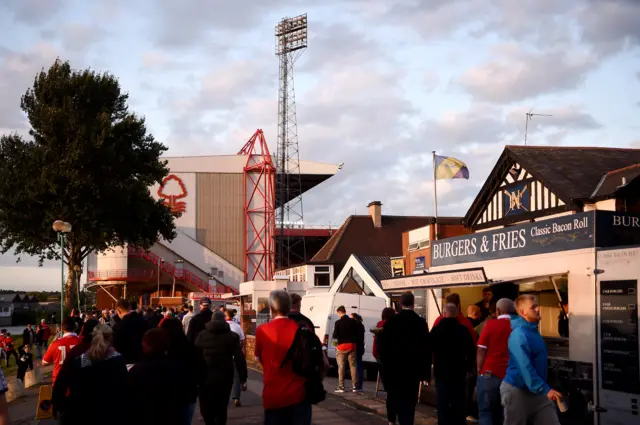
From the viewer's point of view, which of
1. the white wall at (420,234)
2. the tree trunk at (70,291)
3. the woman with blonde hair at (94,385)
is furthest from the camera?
the tree trunk at (70,291)

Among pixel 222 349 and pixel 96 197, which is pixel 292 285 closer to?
pixel 96 197

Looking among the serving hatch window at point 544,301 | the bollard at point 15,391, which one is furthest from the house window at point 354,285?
the bollard at point 15,391

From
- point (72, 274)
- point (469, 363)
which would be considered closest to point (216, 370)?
point (469, 363)

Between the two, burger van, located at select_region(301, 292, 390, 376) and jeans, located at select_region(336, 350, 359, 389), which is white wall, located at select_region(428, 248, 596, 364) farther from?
burger van, located at select_region(301, 292, 390, 376)

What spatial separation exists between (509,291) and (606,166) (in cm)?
880

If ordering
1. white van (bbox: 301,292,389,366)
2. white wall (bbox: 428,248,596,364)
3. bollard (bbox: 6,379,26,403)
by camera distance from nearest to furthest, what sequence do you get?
white wall (bbox: 428,248,596,364) < bollard (bbox: 6,379,26,403) < white van (bbox: 301,292,389,366)

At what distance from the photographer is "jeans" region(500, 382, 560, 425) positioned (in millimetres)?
7598

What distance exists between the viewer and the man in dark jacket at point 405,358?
31.4ft

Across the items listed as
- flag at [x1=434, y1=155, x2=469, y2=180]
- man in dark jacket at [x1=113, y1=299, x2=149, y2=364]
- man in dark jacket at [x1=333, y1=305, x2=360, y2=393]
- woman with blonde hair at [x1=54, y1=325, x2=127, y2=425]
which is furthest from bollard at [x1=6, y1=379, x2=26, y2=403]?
flag at [x1=434, y1=155, x2=469, y2=180]

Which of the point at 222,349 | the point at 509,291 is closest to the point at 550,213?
the point at 509,291

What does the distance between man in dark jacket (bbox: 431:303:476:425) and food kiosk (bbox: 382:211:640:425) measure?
4.58 ft

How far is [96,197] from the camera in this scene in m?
41.0

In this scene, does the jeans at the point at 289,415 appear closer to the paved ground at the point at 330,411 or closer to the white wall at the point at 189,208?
the paved ground at the point at 330,411

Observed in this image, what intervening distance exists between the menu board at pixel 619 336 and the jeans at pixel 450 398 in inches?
102
